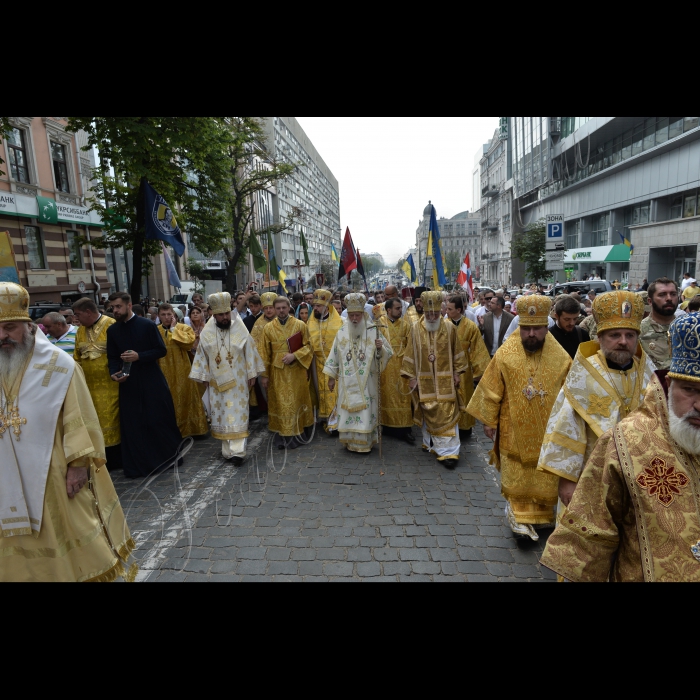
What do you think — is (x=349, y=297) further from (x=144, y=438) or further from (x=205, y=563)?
(x=205, y=563)

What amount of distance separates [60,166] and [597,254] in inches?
1310

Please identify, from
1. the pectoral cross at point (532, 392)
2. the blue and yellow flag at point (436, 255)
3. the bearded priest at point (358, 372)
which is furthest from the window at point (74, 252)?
the pectoral cross at point (532, 392)

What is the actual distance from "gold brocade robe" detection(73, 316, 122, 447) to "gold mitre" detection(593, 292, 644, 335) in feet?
17.5

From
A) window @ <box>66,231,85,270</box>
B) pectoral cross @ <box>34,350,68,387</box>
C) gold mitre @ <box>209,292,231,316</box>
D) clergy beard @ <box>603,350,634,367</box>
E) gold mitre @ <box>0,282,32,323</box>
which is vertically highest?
window @ <box>66,231,85,270</box>

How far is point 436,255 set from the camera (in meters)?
9.09

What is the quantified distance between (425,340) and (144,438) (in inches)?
148

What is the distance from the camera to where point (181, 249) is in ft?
29.3

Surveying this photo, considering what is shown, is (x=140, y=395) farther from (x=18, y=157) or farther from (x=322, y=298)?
(x=18, y=157)

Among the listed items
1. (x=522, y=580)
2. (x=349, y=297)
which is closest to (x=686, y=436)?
(x=522, y=580)

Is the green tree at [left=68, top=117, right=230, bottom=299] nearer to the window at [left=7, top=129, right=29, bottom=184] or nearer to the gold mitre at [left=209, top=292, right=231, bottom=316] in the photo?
the gold mitre at [left=209, top=292, right=231, bottom=316]

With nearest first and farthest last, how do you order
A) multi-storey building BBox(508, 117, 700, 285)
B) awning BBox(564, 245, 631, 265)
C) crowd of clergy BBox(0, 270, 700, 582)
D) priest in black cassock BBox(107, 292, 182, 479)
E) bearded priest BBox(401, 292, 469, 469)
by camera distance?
crowd of clergy BBox(0, 270, 700, 582) → priest in black cassock BBox(107, 292, 182, 479) → bearded priest BBox(401, 292, 469, 469) → multi-storey building BBox(508, 117, 700, 285) → awning BBox(564, 245, 631, 265)

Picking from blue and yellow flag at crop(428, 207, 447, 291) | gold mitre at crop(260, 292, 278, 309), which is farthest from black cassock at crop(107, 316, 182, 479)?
blue and yellow flag at crop(428, 207, 447, 291)

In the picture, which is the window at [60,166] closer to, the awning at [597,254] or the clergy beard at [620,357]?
the clergy beard at [620,357]

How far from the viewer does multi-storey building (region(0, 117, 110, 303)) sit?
1891 centimetres
